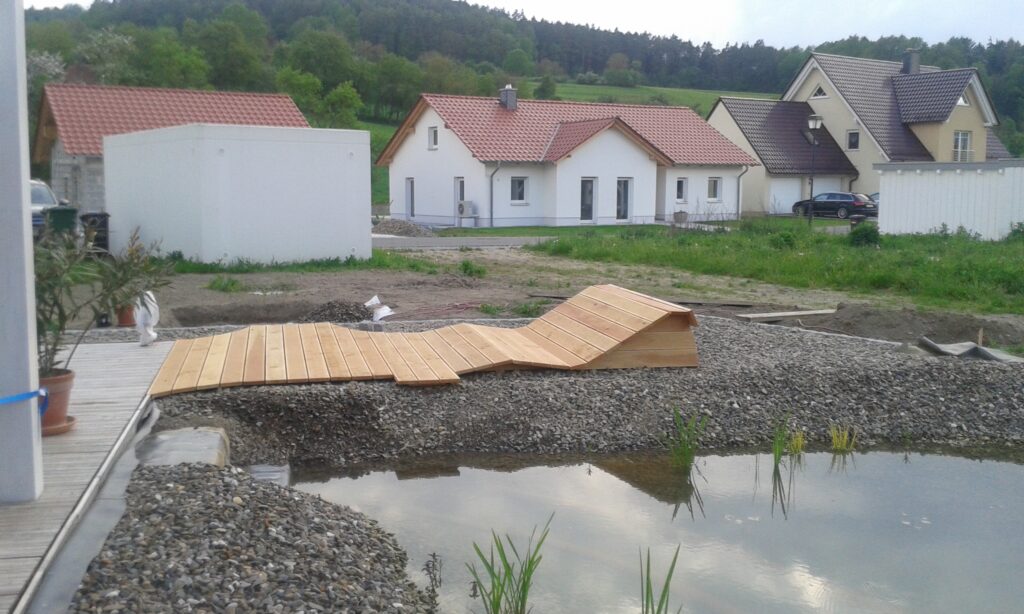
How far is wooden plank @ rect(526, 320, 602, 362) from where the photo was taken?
9062 mm

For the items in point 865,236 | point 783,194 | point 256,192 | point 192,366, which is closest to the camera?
point 192,366

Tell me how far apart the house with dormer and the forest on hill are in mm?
20849

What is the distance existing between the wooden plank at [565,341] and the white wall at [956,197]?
18714mm

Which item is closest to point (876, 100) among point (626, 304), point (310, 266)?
point (310, 266)

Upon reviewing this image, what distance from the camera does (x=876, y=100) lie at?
48156mm

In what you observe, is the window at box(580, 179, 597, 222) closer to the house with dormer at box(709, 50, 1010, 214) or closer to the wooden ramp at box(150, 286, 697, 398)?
the house with dormer at box(709, 50, 1010, 214)

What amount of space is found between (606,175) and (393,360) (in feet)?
96.0

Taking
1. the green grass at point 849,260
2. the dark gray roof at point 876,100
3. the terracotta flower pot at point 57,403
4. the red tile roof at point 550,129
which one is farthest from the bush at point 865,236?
the dark gray roof at point 876,100

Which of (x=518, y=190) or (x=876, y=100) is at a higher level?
(x=876, y=100)

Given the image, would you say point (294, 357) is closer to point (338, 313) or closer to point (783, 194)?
point (338, 313)

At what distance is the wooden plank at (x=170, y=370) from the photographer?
24.5 feet

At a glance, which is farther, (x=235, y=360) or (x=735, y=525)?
(x=235, y=360)

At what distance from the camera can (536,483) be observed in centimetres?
721

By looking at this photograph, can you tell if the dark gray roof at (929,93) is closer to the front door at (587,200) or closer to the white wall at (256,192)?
the front door at (587,200)
